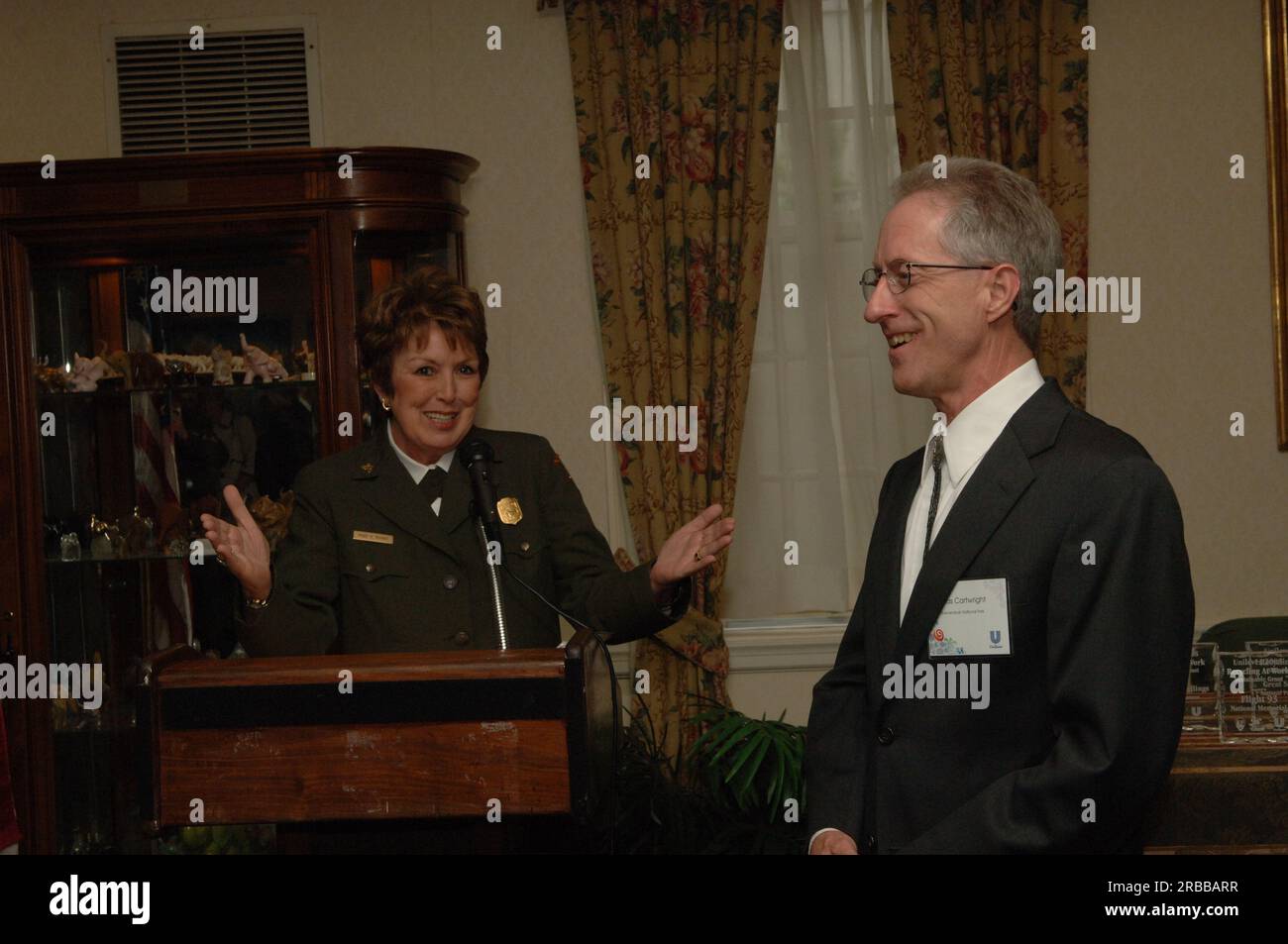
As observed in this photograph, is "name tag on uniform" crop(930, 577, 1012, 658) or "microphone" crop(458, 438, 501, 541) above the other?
"microphone" crop(458, 438, 501, 541)

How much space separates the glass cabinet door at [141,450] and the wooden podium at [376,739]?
2.58m

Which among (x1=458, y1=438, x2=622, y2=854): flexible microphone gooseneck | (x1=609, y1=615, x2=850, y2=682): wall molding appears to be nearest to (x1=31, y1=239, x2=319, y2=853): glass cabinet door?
(x1=609, y1=615, x2=850, y2=682): wall molding

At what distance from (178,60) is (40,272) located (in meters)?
0.93

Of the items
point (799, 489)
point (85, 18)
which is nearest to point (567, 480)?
point (799, 489)

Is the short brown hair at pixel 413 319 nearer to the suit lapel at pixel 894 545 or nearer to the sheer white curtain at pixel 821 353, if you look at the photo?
the suit lapel at pixel 894 545

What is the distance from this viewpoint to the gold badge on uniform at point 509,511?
2418mm

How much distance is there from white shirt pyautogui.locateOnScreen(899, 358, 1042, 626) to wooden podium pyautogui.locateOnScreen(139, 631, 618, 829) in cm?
47

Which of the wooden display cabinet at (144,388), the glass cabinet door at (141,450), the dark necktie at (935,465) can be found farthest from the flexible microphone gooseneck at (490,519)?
the glass cabinet door at (141,450)

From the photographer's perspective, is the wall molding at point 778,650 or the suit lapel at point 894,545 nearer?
the suit lapel at point 894,545

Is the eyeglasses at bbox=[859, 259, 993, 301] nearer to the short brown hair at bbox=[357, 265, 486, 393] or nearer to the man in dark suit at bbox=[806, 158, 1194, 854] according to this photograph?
the man in dark suit at bbox=[806, 158, 1194, 854]

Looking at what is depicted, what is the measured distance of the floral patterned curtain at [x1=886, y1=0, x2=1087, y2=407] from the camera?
4.25 m

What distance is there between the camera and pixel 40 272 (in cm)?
412

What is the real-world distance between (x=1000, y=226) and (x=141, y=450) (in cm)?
332
